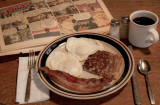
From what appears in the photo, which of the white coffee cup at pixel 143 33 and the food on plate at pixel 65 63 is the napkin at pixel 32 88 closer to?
the food on plate at pixel 65 63

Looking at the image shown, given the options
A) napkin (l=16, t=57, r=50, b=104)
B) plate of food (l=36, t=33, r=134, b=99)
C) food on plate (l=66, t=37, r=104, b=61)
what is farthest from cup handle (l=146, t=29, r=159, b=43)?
napkin (l=16, t=57, r=50, b=104)

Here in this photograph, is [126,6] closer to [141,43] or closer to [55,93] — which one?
[141,43]

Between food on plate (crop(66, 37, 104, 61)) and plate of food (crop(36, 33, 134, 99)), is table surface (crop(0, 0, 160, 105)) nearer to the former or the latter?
plate of food (crop(36, 33, 134, 99))

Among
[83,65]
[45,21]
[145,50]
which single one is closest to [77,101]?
[83,65]

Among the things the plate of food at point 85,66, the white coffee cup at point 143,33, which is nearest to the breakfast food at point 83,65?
the plate of food at point 85,66

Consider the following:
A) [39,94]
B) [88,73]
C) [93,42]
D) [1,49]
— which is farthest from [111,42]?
[1,49]

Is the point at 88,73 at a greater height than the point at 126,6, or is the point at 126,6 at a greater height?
the point at 126,6
